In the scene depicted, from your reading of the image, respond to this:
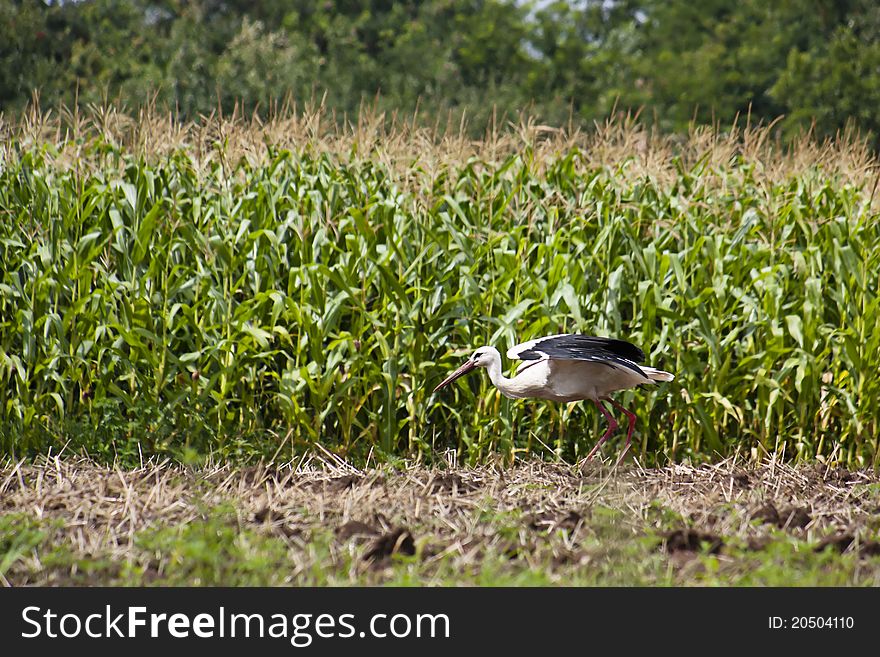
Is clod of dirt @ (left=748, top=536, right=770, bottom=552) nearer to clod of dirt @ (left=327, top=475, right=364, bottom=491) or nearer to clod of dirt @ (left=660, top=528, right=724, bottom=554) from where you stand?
clod of dirt @ (left=660, top=528, right=724, bottom=554)

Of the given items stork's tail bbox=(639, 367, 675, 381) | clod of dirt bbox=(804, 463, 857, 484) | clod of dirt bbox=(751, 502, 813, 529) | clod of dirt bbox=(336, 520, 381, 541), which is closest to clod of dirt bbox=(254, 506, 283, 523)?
clod of dirt bbox=(336, 520, 381, 541)

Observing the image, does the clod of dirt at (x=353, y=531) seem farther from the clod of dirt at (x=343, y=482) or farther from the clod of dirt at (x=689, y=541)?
the clod of dirt at (x=689, y=541)

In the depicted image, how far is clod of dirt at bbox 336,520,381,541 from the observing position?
3.85 meters

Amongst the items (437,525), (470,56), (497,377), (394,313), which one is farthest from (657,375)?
(470,56)

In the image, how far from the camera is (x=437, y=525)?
13.4 ft

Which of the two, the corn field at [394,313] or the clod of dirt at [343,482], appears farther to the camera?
the corn field at [394,313]

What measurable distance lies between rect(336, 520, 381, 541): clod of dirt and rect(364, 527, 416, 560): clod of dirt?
88mm

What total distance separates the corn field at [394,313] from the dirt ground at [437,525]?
0.31 m

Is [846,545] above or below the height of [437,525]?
above

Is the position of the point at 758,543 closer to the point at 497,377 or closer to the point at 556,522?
the point at 556,522

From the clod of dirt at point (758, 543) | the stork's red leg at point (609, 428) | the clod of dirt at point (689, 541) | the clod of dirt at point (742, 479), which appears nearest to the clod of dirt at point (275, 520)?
the clod of dirt at point (689, 541)

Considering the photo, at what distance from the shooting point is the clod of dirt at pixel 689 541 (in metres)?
3.79

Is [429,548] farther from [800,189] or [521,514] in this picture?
[800,189]

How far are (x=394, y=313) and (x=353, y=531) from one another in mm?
1894
